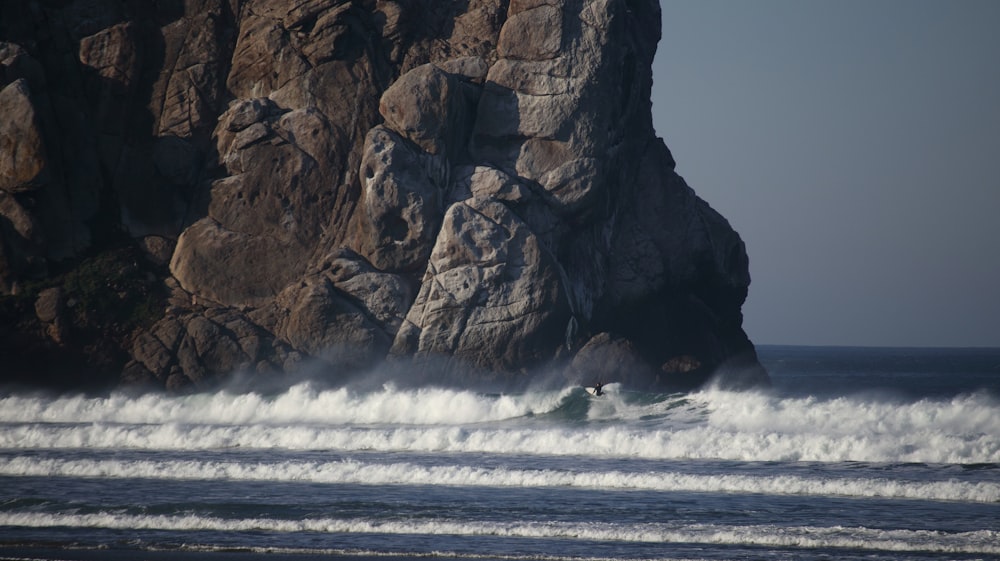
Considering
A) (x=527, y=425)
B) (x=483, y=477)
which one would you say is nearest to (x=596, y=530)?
(x=483, y=477)

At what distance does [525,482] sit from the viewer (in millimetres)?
22031

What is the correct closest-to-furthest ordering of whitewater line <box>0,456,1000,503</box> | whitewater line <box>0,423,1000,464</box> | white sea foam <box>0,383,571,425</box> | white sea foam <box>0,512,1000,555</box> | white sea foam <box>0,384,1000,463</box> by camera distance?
Answer: 1. white sea foam <box>0,512,1000,555</box>
2. whitewater line <box>0,456,1000,503</box>
3. whitewater line <box>0,423,1000,464</box>
4. white sea foam <box>0,384,1000,463</box>
5. white sea foam <box>0,383,571,425</box>

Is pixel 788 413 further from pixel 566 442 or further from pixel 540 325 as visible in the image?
pixel 540 325

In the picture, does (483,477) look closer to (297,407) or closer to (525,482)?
(525,482)

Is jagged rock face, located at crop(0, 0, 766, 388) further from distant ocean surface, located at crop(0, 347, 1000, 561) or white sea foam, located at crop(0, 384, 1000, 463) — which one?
distant ocean surface, located at crop(0, 347, 1000, 561)

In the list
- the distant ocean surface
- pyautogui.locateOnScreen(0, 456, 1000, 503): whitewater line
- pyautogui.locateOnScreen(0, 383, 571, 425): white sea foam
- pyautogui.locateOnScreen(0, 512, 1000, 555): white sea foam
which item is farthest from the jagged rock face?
pyautogui.locateOnScreen(0, 512, 1000, 555): white sea foam

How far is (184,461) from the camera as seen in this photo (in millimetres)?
24562

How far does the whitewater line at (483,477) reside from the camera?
2083 cm

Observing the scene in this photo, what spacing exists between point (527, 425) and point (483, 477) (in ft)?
31.3

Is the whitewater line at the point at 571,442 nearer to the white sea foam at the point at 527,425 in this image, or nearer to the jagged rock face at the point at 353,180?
the white sea foam at the point at 527,425

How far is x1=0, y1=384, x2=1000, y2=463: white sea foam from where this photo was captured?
2508 centimetres

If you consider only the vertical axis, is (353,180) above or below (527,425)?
above

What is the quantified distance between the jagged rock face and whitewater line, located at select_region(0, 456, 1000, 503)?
14852 mm

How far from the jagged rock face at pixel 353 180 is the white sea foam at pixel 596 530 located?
65.6 ft
